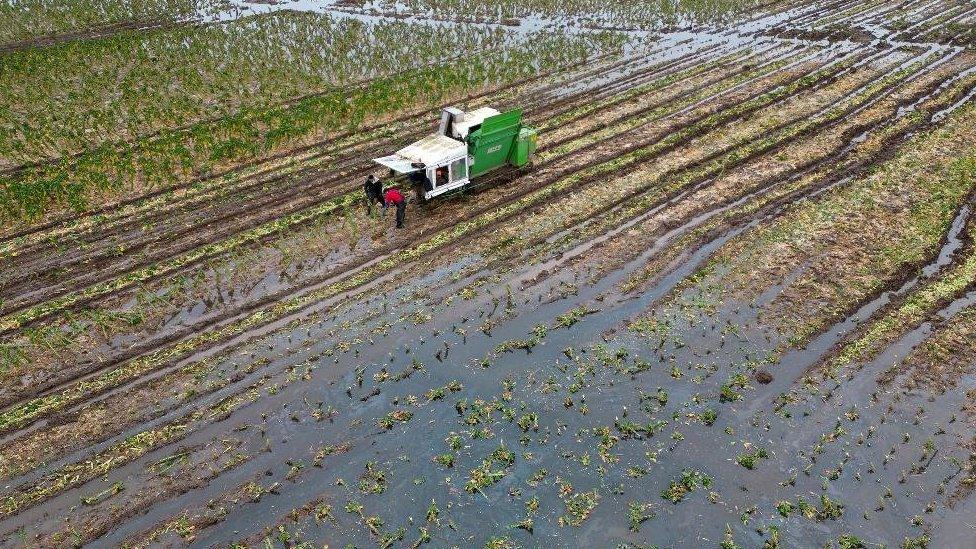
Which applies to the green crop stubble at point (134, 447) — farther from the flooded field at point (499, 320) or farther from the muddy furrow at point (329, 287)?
the muddy furrow at point (329, 287)

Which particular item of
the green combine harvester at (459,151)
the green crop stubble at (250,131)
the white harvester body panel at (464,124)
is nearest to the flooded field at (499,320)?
the green crop stubble at (250,131)

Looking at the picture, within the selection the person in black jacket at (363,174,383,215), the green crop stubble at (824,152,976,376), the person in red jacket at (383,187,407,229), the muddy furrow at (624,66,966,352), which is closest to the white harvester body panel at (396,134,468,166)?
the person in black jacket at (363,174,383,215)

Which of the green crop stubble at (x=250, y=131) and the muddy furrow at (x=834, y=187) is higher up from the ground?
the green crop stubble at (x=250, y=131)

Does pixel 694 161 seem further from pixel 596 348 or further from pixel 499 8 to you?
pixel 499 8

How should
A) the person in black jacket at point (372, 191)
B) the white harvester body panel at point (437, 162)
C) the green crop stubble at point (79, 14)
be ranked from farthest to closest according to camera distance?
the green crop stubble at point (79, 14)
the person in black jacket at point (372, 191)
the white harvester body panel at point (437, 162)

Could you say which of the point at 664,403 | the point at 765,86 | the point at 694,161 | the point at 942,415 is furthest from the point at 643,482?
the point at 765,86

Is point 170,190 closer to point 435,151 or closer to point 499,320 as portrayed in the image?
point 435,151

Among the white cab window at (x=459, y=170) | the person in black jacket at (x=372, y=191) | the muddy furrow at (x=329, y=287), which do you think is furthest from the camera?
the white cab window at (x=459, y=170)
